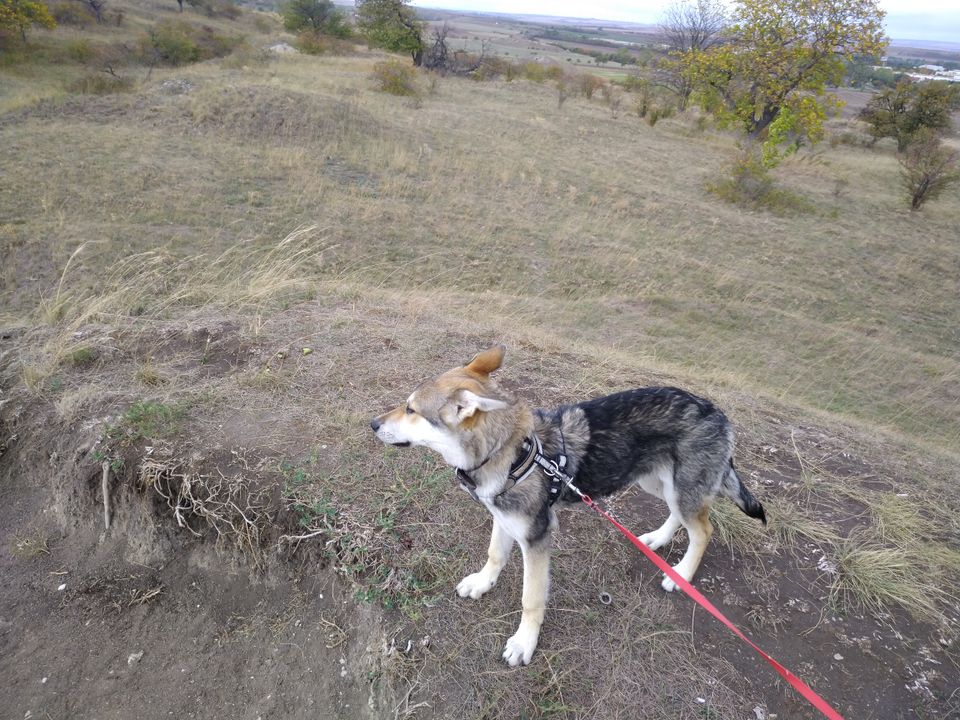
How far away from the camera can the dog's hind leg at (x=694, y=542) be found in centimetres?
357

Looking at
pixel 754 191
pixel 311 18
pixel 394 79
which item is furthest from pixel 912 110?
pixel 311 18

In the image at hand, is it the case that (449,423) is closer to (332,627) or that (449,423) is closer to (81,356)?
(332,627)

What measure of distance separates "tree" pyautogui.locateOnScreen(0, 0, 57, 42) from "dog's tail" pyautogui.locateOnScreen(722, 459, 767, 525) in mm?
36455

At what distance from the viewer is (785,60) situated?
886 inches

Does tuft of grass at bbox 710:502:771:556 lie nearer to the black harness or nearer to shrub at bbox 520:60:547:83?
the black harness

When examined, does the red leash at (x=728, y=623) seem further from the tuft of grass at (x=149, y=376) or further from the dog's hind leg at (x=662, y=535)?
the tuft of grass at (x=149, y=376)

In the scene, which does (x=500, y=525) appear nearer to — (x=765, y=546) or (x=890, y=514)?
(x=765, y=546)

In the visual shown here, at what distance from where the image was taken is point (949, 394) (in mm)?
9547

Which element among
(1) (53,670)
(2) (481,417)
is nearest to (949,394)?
(2) (481,417)

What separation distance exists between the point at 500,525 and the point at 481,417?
724mm

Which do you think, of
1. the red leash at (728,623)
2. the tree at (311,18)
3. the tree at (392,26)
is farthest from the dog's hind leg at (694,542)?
the tree at (311,18)

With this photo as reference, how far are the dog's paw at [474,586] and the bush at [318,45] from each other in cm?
4159

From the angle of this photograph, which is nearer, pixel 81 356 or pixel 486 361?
pixel 486 361

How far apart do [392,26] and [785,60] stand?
2607 cm
